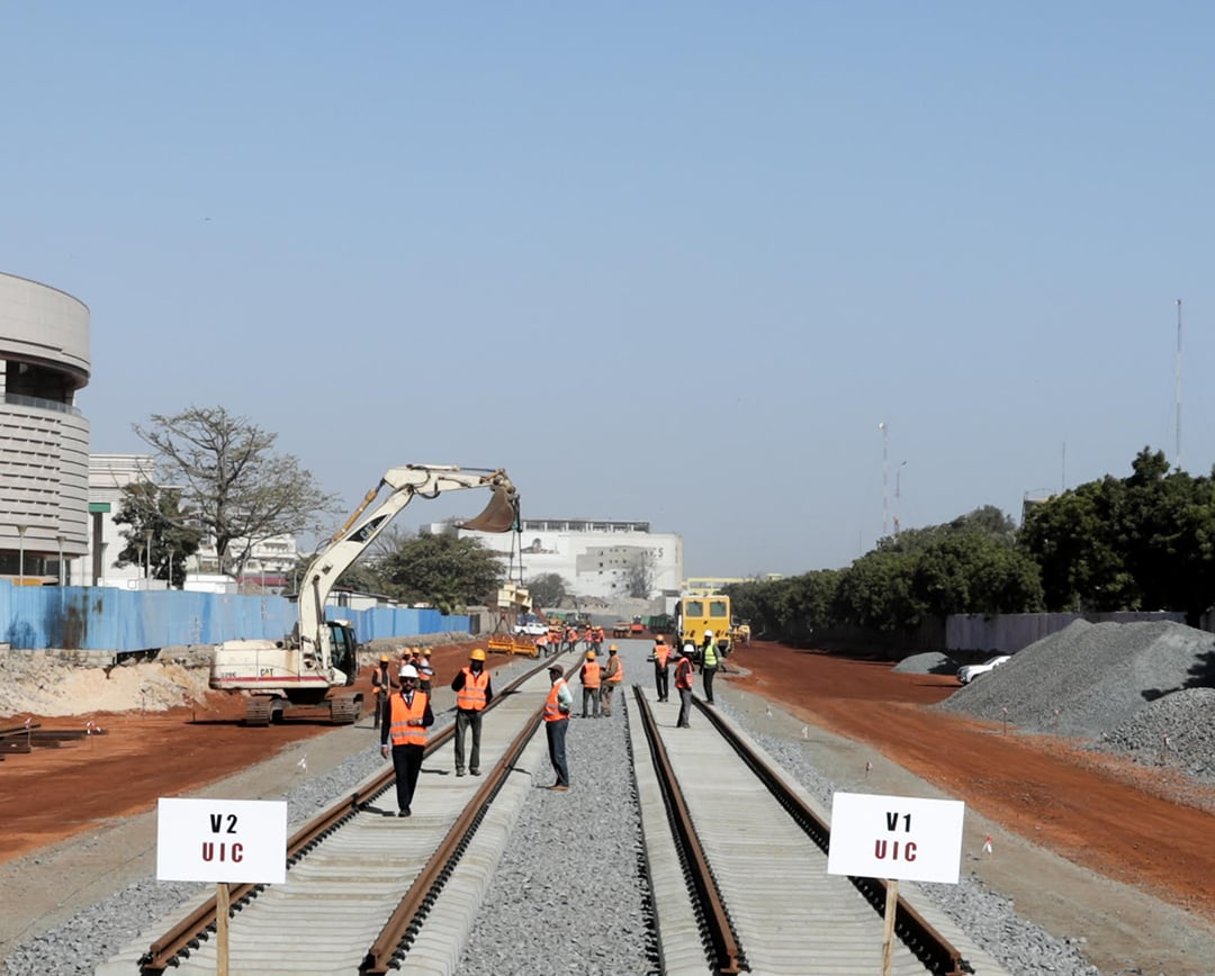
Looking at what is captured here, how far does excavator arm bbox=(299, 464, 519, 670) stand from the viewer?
35.5 m

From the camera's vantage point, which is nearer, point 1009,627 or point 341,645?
point 341,645

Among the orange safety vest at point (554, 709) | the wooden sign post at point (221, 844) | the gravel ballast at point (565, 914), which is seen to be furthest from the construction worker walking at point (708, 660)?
the wooden sign post at point (221, 844)

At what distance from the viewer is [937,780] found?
28.4 m

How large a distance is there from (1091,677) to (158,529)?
5636 cm

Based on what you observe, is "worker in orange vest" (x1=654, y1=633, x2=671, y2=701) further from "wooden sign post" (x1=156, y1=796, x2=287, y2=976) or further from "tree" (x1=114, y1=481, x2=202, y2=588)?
"tree" (x1=114, y1=481, x2=202, y2=588)

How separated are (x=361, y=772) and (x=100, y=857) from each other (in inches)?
311

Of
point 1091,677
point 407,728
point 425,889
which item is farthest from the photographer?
point 1091,677

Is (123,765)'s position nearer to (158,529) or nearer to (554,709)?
(554,709)

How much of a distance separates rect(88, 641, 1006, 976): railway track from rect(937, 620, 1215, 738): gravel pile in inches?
709

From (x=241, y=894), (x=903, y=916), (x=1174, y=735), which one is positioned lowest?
(x=1174, y=735)

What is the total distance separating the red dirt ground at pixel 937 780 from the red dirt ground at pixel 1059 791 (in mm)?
33

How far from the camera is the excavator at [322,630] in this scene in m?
35.0

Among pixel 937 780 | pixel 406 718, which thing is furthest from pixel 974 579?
pixel 406 718

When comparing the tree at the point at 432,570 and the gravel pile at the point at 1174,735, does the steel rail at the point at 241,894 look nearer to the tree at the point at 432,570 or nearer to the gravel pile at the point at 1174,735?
the gravel pile at the point at 1174,735
